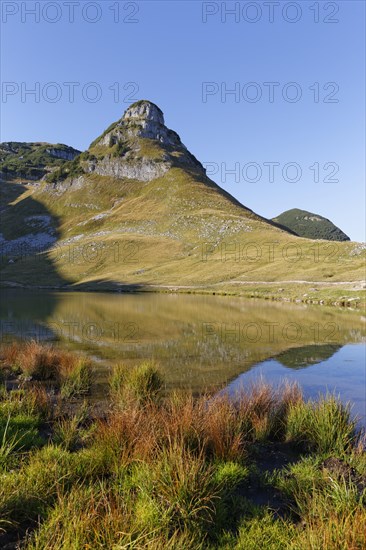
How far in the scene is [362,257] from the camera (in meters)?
81.2

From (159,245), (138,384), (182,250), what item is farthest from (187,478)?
(159,245)

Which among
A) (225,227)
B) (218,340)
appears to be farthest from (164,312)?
(225,227)

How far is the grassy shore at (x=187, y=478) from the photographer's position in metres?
4.82

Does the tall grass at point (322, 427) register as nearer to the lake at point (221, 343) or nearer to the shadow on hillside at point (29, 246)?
the lake at point (221, 343)

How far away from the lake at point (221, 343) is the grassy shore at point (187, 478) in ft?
10.5

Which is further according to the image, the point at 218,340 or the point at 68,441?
the point at 218,340

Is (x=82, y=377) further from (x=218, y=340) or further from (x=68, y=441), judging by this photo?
(x=218, y=340)

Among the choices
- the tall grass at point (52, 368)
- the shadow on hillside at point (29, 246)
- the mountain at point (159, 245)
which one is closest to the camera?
the tall grass at point (52, 368)

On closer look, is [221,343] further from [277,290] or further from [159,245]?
[159,245]

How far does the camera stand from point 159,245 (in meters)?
131

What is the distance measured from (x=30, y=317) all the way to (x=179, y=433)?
34.2 meters

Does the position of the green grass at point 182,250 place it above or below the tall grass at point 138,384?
above

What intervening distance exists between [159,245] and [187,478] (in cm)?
12668

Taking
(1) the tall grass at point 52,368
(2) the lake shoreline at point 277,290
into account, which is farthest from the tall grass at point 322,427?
(2) the lake shoreline at point 277,290
